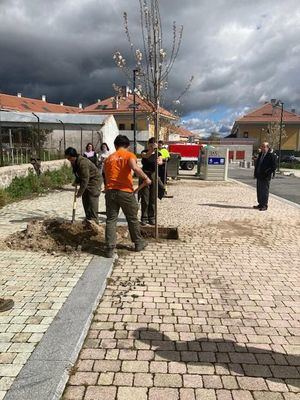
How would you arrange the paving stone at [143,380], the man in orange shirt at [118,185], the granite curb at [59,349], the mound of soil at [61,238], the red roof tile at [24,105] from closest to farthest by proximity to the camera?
the granite curb at [59,349]
the paving stone at [143,380]
the man in orange shirt at [118,185]
the mound of soil at [61,238]
the red roof tile at [24,105]

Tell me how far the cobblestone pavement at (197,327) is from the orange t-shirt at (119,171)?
3.52 feet

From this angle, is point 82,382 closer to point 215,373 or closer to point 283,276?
point 215,373

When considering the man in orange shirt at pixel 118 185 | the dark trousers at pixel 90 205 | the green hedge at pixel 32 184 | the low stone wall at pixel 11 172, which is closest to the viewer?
the man in orange shirt at pixel 118 185

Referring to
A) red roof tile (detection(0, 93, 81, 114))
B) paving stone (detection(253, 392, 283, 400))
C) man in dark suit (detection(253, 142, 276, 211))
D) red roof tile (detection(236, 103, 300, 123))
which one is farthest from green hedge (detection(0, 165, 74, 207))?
red roof tile (detection(236, 103, 300, 123))

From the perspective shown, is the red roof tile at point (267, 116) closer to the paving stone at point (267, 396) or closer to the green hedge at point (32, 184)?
the green hedge at point (32, 184)

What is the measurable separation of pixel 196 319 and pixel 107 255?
2134mm

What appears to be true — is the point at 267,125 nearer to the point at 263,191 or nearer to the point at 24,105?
the point at 24,105

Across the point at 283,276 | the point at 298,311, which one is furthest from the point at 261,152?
the point at 298,311

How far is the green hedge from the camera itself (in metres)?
11.2

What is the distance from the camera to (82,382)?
2814 mm

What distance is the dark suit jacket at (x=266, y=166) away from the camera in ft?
35.0

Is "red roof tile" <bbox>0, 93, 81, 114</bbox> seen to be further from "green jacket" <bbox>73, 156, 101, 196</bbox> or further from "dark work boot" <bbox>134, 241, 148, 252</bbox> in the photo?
"dark work boot" <bbox>134, 241, 148, 252</bbox>

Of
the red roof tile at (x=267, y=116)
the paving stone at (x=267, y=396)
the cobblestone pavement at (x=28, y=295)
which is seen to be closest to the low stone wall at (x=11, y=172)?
the cobblestone pavement at (x=28, y=295)

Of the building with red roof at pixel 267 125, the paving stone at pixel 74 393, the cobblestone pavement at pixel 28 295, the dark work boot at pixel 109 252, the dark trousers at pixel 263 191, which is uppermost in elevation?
the building with red roof at pixel 267 125
